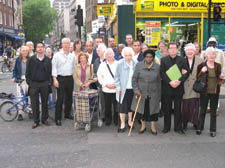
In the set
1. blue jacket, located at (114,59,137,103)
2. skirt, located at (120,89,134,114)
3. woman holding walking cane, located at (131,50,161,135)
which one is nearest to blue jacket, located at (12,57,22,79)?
blue jacket, located at (114,59,137,103)

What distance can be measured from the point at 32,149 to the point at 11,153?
36 centimetres

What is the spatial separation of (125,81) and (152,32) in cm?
1017

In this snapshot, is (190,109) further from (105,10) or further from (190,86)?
(105,10)

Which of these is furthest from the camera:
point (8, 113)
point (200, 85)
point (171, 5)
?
point (171, 5)

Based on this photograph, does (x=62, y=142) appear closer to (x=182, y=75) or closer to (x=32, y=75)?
(x=32, y=75)

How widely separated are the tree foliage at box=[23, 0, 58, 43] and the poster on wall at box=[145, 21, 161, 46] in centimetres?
5308

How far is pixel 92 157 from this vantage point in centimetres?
463

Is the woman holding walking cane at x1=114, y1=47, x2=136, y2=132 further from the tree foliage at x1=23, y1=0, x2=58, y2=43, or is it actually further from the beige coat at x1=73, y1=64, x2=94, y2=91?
the tree foliage at x1=23, y1=0, x2=58, y2=43

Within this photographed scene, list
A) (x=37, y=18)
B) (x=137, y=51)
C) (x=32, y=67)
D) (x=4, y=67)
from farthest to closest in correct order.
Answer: (x=37, y=18) → (x=4, y=67) → (x=137, y=51) → (x=32, y=67)

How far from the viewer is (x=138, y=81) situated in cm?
580

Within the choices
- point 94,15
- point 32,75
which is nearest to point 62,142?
point 32,75

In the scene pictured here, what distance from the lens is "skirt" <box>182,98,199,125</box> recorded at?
595 cm

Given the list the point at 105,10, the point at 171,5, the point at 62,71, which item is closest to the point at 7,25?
the point at 105,10

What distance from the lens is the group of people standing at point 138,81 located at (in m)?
5.70
